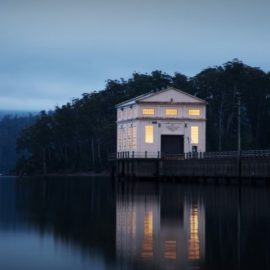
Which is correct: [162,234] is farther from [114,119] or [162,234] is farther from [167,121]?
[114,119]

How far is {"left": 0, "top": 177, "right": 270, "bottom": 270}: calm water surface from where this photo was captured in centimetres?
1998

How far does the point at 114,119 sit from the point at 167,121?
51530mm

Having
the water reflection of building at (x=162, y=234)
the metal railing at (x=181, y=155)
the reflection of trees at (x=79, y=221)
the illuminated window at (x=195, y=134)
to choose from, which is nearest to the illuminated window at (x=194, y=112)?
the illuminated window at (x=195, y=134)

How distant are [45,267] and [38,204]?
2361cm

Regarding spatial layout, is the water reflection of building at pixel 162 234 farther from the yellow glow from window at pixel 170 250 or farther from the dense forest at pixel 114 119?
the dense forest at pixel 114 119

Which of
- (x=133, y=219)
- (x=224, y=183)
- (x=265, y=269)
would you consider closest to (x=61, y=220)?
(x=133, y=219)

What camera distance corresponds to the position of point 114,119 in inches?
5266

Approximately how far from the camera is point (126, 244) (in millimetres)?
23125

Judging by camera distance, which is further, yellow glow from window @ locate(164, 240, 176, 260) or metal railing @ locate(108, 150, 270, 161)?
metal railing @ locate(108, 150, 270, 161)

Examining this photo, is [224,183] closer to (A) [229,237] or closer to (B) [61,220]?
(B) [61,220]

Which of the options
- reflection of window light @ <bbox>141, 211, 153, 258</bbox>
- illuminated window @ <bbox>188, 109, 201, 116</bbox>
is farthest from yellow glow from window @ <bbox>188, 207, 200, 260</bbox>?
illuminated window @ <bbox>188, 109, 201, 116</bbox>

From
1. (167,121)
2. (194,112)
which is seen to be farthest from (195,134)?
(167,121)

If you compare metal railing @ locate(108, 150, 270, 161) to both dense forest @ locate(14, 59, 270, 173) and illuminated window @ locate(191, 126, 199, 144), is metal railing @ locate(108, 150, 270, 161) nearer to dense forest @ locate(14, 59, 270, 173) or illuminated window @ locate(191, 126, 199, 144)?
illuminated window @ locate(191, 126, 199, 144)

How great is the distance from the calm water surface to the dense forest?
2945 inches
